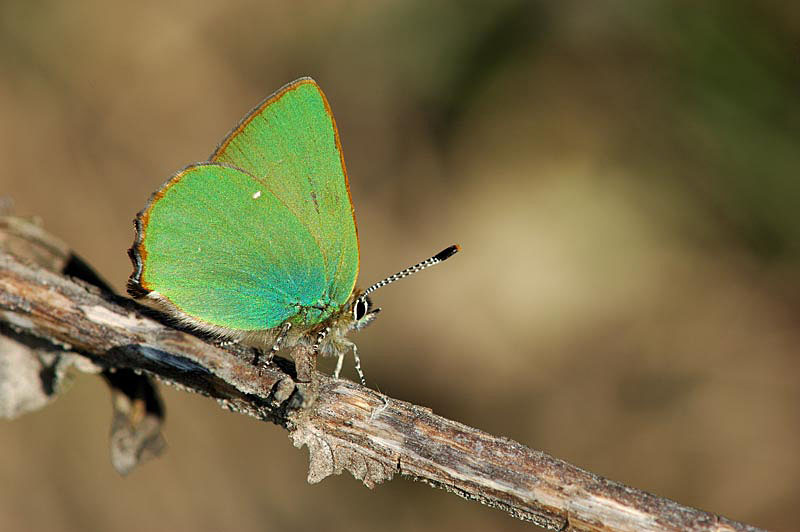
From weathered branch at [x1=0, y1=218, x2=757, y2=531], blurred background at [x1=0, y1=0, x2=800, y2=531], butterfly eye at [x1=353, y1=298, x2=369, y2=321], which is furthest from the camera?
blurred background at [x1=0, y1=0, x2=800, y2=531]

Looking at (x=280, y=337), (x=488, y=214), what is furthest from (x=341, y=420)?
(x=488, y=214)

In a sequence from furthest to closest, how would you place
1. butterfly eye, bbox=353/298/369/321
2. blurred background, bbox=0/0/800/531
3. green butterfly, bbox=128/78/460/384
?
blurred background, bbox=0/0/800/531
butterfly eye, bbox=353/298/369/321
green butterfly, bbox=128/78/460/384

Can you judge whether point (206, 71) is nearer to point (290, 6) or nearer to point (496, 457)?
point (290, 6)

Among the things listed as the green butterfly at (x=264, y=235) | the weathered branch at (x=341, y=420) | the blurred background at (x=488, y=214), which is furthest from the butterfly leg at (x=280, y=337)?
the blurred background at (x=488, y=214)

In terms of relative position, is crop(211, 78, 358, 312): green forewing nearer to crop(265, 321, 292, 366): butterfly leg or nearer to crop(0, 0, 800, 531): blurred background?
crop(265, 321, 292, 366): butterfly leg

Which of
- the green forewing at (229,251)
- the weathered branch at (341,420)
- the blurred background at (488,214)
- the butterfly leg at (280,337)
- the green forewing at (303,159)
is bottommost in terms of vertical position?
the weathered branch at (341,420)

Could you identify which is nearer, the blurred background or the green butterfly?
the green butterfly

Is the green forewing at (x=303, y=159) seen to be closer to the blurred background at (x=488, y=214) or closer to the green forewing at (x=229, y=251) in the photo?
the green forewing at (x=229, y=251)

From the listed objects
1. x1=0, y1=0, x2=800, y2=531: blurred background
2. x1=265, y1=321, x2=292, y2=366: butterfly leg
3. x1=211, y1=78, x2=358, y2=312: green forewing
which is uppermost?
x1=0, y1=0, x2=800, y2=531: blurred background

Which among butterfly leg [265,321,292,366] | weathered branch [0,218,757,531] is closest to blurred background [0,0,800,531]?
butterfly leg [265,321,292,366]

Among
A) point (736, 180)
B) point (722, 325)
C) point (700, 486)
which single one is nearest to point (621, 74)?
point (736, 180)
